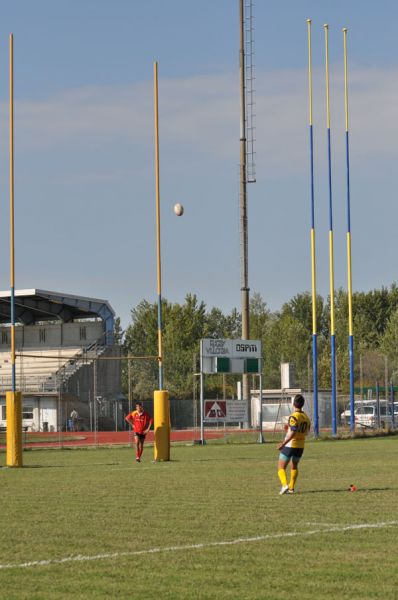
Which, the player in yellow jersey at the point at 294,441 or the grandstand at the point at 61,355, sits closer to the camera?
the player in yellow jersey at the point at 294,441

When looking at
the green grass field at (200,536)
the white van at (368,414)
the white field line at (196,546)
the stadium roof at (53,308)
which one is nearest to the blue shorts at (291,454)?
the green grass field at (200,536)

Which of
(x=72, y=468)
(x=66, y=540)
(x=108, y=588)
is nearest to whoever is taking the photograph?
(x=108, y=588)

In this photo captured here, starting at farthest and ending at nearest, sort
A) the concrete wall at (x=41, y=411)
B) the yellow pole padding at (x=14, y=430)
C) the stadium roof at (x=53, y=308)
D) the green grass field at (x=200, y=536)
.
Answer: the stadium roof at (x=53, y=308), the concrete wall at (x=41, y=411), the yellow pole padding at (x=14, y=430), the green grass field at (x=200, y=536)

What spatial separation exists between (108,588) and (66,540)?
11.0 feet

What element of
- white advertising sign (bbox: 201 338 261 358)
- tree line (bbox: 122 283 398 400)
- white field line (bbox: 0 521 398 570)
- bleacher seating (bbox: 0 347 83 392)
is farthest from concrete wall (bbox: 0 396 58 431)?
white field line (bbox: 0 521 398 570)

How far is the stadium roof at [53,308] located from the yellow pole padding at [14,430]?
142 feet

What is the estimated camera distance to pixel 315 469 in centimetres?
2659

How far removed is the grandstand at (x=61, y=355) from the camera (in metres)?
70.4

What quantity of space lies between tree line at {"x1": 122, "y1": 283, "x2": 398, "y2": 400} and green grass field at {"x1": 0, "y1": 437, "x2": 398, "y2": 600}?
60932 millimetres

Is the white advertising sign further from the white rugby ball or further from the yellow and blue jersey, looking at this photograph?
the yellow and blue jersey

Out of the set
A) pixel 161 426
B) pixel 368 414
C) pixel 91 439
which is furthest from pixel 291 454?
pixel 368 414

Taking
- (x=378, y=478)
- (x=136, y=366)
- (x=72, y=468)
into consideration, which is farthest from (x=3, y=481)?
(x=136, y=366)

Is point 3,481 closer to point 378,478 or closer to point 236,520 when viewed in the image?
point 378,478

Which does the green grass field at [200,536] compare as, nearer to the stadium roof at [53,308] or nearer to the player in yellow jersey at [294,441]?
the player in yellow jersey at [294,441]
